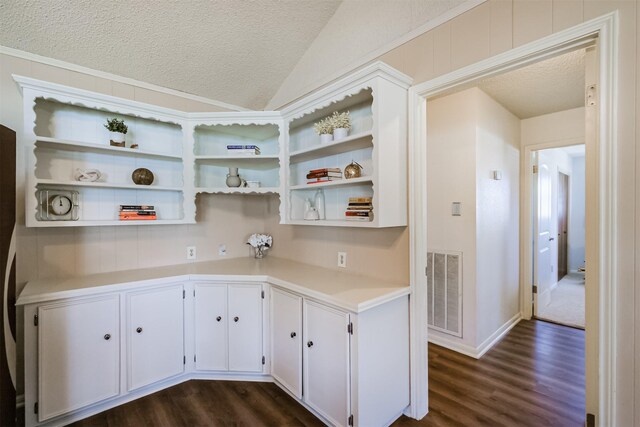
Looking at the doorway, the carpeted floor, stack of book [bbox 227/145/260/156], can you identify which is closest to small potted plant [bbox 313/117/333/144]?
stack of book [bbox 227/145/260/156]

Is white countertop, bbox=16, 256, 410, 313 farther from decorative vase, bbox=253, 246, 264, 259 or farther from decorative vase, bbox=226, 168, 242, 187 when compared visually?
decorative vase, bbox=226, 168, 242, 187

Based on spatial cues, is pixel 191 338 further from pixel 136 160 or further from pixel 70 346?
pixel 136 160

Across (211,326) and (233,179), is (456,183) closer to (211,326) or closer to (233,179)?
(233,179)

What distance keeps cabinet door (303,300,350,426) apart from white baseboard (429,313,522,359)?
1662 millimetres

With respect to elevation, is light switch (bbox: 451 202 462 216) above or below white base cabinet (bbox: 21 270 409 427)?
above

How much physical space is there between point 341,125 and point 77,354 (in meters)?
2.31

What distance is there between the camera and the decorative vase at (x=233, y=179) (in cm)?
267

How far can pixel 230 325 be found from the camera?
225 centimetres

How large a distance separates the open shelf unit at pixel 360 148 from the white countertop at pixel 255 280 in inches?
15.9

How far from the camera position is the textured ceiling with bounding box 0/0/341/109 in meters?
1.94

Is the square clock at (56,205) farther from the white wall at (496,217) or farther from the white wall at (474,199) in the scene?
the white wall at (496,217)

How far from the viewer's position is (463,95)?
2.78 m

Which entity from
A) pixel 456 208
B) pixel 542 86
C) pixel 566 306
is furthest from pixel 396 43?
pixel 566 306

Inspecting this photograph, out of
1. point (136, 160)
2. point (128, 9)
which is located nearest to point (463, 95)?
point (128, 9)
